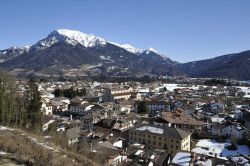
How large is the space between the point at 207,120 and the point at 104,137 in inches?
1056

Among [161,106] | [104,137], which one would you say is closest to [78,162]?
[104,137]

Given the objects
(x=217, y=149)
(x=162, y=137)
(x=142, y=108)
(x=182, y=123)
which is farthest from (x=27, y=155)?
(x=142, y=108)

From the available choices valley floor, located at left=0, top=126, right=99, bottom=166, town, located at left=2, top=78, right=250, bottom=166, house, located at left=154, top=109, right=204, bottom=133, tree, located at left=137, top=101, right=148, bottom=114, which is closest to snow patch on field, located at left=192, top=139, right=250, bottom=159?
town, located at left=2, top=78, right=250, bottom=166

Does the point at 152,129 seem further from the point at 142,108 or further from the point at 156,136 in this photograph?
the point at 142,108

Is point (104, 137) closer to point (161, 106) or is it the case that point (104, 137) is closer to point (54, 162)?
point (54, 162)

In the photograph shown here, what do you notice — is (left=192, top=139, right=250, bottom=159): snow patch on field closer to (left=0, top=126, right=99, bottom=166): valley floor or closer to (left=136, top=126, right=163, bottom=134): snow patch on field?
(left=136, top=126, right=163, bottom=134): snow patch on field

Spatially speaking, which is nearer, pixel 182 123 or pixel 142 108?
pixel 182 123

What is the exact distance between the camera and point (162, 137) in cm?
4031

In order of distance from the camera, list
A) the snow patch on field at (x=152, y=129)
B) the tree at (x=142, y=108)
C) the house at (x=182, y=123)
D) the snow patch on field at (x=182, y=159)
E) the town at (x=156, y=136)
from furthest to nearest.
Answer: the tree at (x=142, y=108)
the house at (x=182, y=123)
the snow patch on field at (x=152, y=129)
the town at (x=156, y=136)
the snow patch on field at (x=182, y=159)

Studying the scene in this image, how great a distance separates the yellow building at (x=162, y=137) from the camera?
3956cm

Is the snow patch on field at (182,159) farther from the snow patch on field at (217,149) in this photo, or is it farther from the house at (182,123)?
the house at (182,123)

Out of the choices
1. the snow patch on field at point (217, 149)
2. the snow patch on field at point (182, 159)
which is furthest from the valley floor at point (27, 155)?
the snow patch on field at point (217, 149)

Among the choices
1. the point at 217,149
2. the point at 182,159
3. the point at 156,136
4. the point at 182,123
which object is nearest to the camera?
the point at 182,159

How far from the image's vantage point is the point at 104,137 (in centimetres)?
3956
